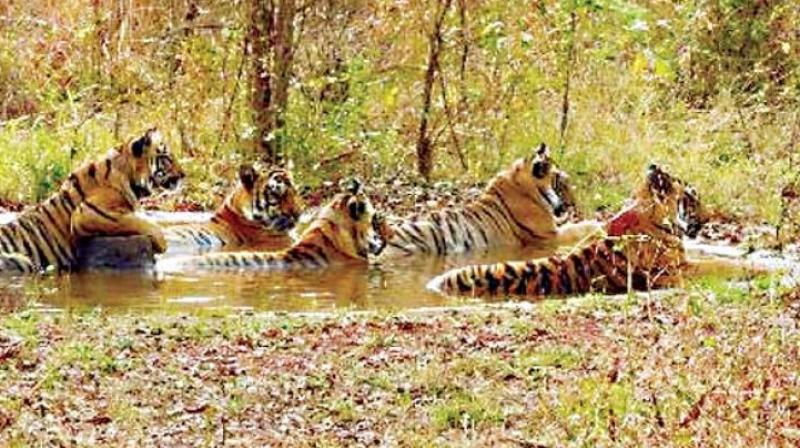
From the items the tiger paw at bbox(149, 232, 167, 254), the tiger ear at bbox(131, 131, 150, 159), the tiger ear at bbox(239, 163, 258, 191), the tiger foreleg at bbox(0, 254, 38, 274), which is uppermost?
the tiger ear at bbox(131, 131, 150, 159)

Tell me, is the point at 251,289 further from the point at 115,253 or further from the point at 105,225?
the point at 105,225

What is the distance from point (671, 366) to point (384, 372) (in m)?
1.21

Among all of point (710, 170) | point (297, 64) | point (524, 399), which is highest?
point (297, 64)

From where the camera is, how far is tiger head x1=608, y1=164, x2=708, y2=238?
9.91m

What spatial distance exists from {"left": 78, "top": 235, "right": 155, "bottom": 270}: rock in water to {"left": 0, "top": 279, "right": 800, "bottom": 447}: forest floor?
203cm

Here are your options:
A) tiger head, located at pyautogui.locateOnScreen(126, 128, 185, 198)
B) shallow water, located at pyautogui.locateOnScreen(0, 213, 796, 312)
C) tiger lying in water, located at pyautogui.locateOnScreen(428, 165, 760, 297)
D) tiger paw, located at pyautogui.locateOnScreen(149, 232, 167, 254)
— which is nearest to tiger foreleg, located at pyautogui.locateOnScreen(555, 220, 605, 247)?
shallow water, located at pyautogui.locateOnScreen(0, 213, 796, 312)

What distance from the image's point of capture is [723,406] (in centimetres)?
547

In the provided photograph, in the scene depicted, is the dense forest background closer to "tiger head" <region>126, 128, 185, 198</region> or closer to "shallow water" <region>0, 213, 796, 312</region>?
"tiger head" <region>126, 128, 185, 198</region>

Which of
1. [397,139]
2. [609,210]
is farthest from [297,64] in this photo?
[609,210]

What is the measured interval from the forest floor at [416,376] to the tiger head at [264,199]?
3.46 m

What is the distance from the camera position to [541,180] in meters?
12.0

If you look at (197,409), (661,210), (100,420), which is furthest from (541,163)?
(100,420)

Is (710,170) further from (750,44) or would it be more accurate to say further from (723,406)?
(723,406)

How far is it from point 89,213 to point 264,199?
1575 millimetres
